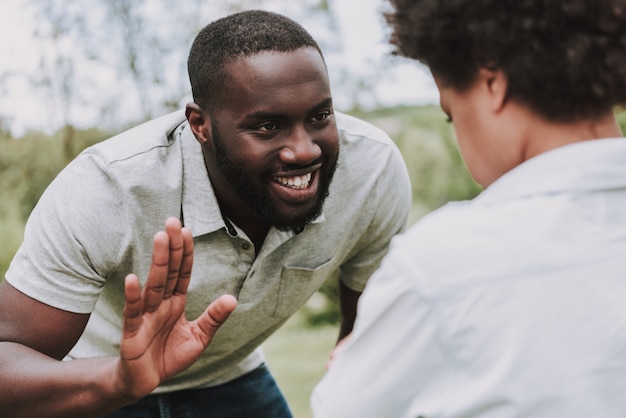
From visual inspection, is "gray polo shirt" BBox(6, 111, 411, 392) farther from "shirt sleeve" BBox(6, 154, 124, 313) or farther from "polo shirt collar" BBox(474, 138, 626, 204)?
"polo shirt collar" BBox(474, 138, 626, 204)

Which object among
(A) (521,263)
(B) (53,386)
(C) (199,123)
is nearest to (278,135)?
(C) (199,123)

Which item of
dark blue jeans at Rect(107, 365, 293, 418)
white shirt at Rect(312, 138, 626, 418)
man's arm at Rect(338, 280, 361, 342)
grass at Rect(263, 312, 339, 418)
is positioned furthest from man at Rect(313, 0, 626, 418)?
grass at Rect(263, 312, 339, 418)

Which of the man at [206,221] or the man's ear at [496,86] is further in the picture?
the man at [206,221]

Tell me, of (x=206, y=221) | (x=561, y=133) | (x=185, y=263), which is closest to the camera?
(x=561, y=133)

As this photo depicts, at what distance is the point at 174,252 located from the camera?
1988mm

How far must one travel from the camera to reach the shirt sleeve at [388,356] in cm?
139

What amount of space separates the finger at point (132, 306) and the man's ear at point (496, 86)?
2.79 feet

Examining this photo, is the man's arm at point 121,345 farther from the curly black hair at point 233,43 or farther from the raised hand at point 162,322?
the curly black hair at point 233,43

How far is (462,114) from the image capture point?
160 centimetres

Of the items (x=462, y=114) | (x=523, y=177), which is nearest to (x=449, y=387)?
(x=523, y=177)

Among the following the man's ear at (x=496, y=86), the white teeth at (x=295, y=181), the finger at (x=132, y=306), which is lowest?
the white teeth at (x=295, y=181)

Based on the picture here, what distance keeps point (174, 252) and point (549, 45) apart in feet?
3.23

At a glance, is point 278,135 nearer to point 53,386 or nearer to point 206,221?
point 206,221

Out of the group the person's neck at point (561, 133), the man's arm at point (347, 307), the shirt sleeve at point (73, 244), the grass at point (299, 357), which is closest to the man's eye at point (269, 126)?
the shirt sleeve at point (73, 244)
